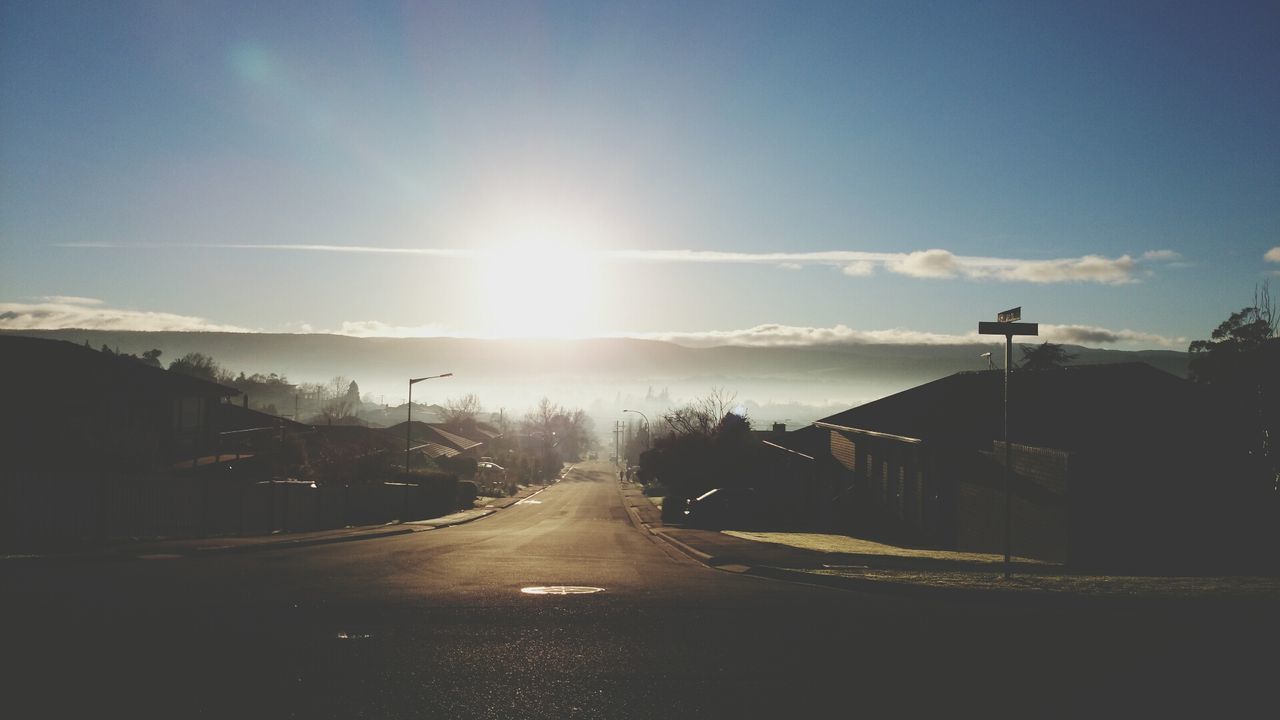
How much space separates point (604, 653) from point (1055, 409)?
22.9m

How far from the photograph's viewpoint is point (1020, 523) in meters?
23.7

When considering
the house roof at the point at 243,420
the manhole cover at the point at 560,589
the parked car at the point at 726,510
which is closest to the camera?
the manhole cover at the point at 560,589

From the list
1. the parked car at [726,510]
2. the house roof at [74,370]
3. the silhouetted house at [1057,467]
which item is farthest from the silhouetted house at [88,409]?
the silhouetted house at [1057,467]

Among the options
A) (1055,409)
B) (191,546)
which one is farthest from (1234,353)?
(191,546)

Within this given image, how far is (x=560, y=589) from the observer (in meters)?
13.8

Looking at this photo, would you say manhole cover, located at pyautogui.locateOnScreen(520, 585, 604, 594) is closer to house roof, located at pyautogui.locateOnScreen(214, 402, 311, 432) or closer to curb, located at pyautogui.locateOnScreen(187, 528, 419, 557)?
curb, located at pyautogui.locateOnScreen(187, 528, 419, 557)

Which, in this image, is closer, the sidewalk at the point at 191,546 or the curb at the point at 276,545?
the sidewalk at the point at 191,546

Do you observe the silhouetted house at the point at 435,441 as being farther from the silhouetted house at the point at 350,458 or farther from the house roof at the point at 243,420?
the silhouetted house at the point at 350,458

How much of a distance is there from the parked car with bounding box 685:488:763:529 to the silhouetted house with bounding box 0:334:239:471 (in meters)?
26.5

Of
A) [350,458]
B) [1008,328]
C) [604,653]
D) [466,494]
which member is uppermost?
[1008,328]

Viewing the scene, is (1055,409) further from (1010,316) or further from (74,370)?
(74,370)

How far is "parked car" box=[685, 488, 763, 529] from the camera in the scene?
136 ft

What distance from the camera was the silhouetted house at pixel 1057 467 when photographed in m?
20.8

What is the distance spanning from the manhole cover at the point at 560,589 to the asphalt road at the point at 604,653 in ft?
1.45
